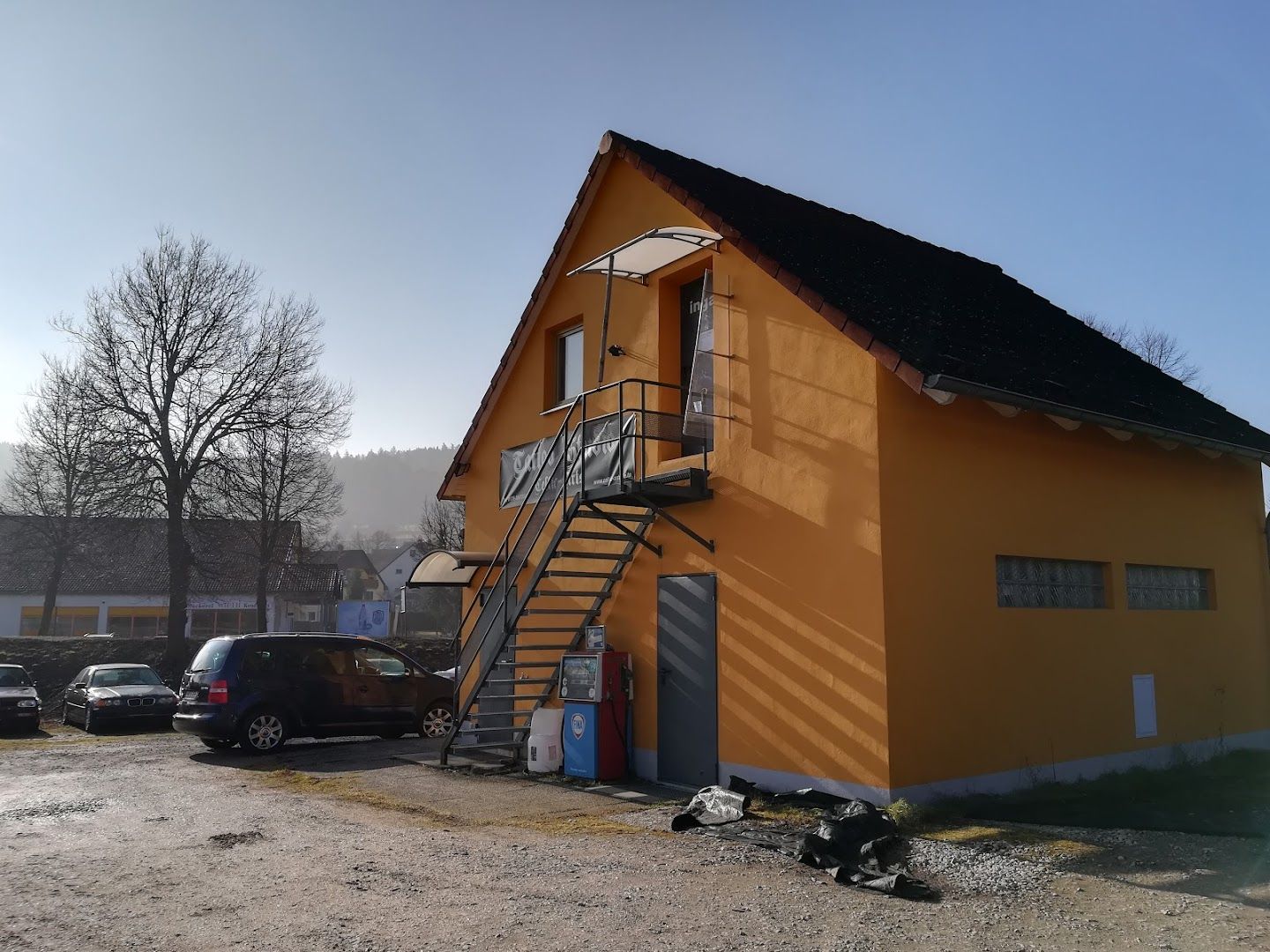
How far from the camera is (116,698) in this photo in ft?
62.1

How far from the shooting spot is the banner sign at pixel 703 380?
36.4ft

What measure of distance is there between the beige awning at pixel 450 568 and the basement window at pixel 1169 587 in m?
8.73

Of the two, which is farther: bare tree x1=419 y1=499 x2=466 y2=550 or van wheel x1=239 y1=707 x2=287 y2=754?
bare tree x1=419 y1=499 x2=466 y2=550

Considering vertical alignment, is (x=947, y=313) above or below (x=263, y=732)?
above

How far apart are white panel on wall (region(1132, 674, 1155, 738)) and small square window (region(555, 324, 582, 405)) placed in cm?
810

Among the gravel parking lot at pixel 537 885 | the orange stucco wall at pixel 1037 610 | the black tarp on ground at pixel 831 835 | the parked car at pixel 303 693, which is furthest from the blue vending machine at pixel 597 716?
the orange stucco wall at pixel 1037 610

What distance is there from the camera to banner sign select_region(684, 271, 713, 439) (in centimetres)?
1110

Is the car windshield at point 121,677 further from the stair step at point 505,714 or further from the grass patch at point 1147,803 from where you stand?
the grass patch at point 1147,803

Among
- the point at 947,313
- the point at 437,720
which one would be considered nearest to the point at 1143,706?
the point at 947,313

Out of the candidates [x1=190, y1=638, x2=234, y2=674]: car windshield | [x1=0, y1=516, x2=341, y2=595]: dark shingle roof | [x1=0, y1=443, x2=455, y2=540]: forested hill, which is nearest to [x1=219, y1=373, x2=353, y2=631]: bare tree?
[x1=0, y1=516, x2=341, y2=595]: dark shingle roof

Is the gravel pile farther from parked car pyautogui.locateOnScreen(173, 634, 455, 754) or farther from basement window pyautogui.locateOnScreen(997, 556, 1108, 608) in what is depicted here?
parked car pyautogui.locateOnScreen(173, 634, 455, 754)

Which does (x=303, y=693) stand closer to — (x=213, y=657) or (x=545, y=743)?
(x=213, y=657)

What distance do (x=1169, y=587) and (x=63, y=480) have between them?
35141 mm

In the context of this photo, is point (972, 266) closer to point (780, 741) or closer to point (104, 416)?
point (780, 741)
